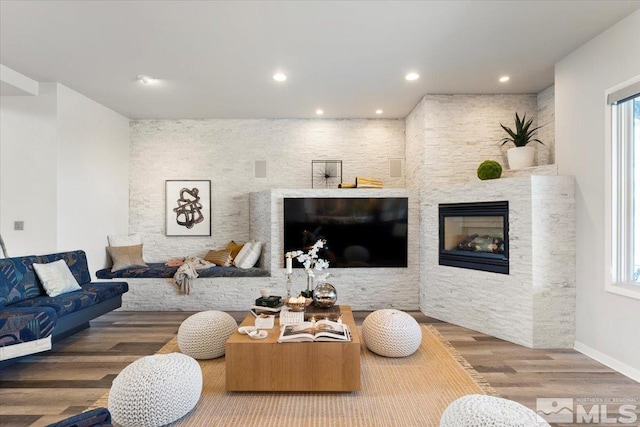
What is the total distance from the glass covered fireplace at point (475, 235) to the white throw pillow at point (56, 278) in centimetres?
425

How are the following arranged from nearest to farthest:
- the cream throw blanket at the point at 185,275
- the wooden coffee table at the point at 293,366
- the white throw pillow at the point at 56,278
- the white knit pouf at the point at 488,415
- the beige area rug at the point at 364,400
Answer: the white knit pouf at the point at 488,415 < the beige area rug at the point at 364,400 < the wooden coffee table at the point at 293,366 < the white throw pillow at the point at 56,278 < the cream throw blanket at the point at 185,275

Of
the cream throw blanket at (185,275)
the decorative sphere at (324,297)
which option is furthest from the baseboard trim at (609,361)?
the cream throw blanket at (185,275)

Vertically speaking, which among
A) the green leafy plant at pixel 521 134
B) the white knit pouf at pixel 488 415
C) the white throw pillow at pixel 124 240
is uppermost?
the green leafy plant at pixel 521 134

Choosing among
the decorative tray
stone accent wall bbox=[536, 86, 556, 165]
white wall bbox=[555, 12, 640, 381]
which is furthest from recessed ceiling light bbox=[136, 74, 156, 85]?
stone accent wall bbox=[536, 86, 556, 165]

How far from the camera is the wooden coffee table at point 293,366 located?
7.47 ft

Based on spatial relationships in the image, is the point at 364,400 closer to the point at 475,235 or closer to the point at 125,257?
the point at 475,235

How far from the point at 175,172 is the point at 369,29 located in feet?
12.8

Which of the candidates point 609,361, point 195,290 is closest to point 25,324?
point 195,290

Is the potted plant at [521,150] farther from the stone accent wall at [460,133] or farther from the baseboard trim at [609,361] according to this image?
the baseboard trim at [609,361]

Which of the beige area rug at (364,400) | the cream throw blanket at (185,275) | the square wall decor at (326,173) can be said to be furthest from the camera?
the square wall decor at (326,173)

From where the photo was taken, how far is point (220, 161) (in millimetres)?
5461

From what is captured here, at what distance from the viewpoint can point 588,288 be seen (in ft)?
10.3

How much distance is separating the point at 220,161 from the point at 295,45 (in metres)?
2.83

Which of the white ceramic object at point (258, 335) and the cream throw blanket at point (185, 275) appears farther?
the cream throw blanket at point (185, 275)
